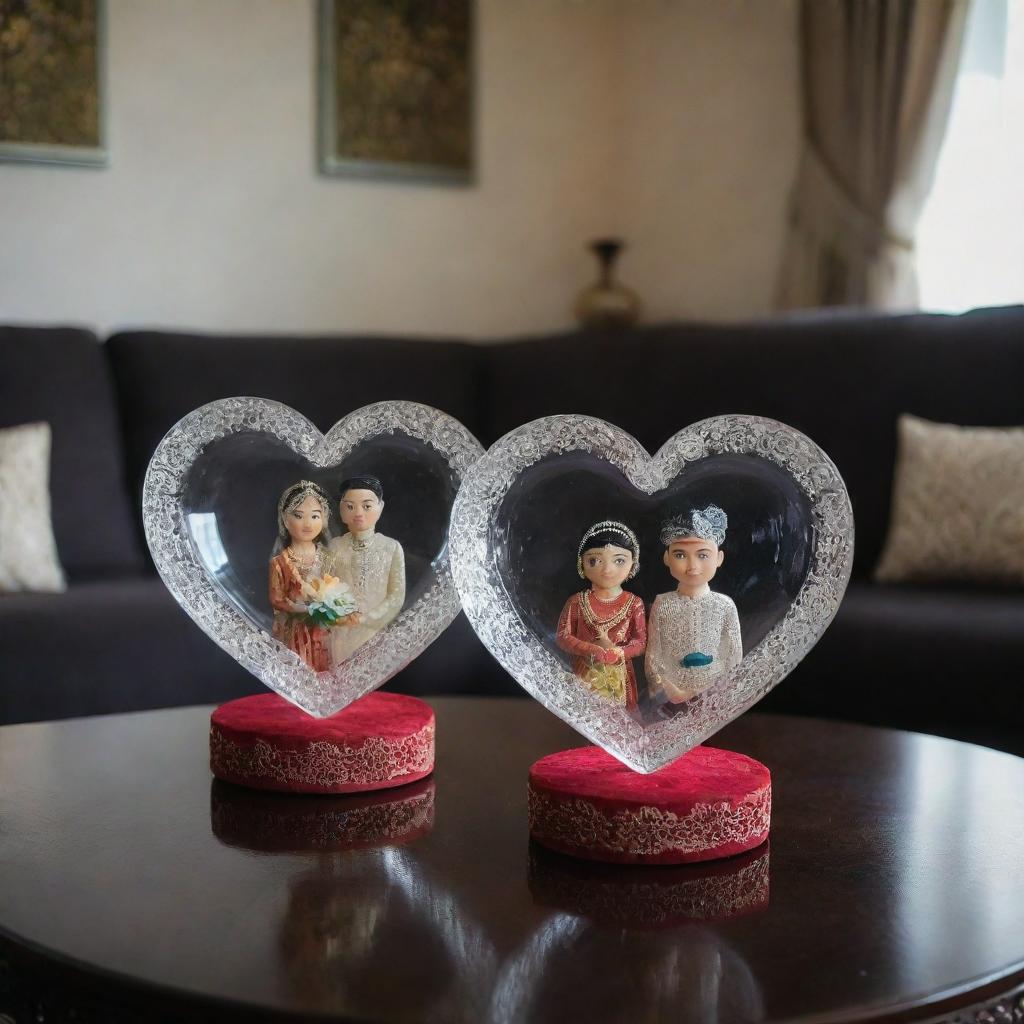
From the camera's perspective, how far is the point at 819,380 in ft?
9.45

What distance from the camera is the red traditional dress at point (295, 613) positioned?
117 cm

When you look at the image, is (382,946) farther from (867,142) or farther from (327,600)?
(867,142)

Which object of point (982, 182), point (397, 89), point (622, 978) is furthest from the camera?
point (397, 89)

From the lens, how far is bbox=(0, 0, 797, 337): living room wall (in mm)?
3449

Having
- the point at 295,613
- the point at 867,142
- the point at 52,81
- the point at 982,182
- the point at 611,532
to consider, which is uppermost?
the point at 52,81

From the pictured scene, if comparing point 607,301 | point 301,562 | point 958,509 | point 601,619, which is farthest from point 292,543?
point 607,301

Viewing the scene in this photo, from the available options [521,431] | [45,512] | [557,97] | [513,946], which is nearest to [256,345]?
[45,512]

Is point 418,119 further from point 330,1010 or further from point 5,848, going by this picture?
point 330,1010

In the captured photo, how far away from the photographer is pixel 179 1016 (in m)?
0.75

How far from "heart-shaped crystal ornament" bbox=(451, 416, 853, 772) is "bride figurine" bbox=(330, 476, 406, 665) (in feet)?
0.52

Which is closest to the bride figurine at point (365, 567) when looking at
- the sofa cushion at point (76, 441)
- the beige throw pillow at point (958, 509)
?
the beige throw pillow at point (958, 509)

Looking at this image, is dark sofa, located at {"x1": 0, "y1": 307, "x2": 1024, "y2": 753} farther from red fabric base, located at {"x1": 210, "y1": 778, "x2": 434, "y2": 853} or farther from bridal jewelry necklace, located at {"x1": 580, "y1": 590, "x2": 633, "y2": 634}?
bridal jewelry necklace, located at {"x1": 580, "y1": 590, "x2": 633, "y2": 634}

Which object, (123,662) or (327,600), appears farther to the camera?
(123,662)

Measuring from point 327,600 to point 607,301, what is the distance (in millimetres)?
2788
